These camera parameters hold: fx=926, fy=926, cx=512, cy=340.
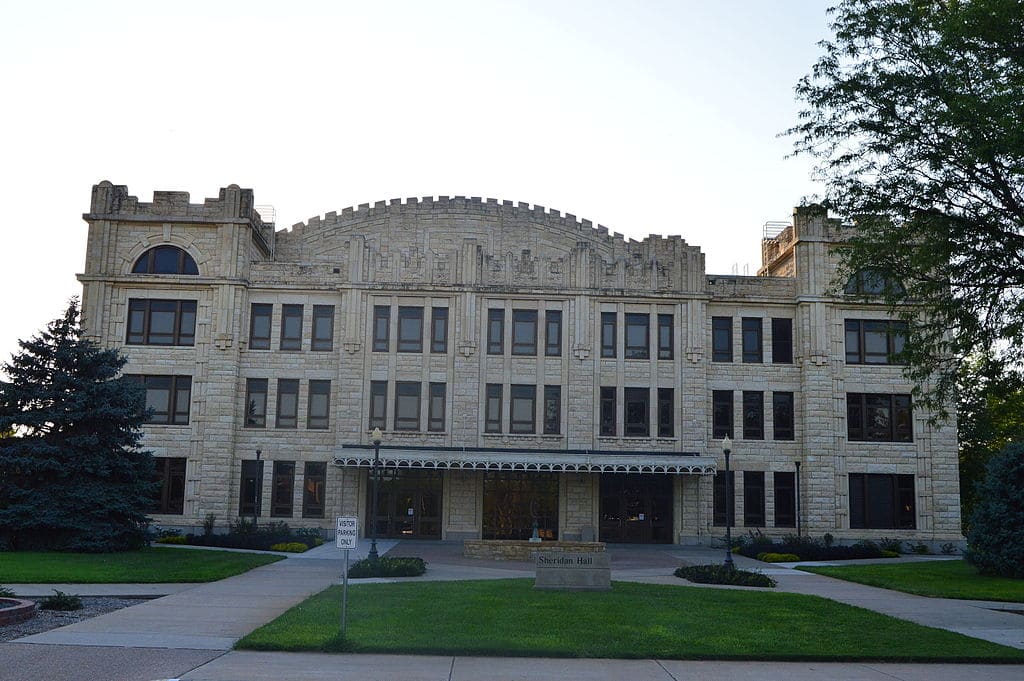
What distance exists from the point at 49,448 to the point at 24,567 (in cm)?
611

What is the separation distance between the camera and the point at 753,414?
40.4 metres

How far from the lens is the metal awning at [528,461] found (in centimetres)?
3694

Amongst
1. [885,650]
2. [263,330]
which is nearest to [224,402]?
[263,330]

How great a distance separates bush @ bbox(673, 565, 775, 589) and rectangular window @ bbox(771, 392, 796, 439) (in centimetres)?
1536

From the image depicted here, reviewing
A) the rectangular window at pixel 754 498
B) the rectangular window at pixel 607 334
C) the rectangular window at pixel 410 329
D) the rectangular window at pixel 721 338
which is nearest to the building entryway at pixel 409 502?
the rectangular window at pixel 410 329

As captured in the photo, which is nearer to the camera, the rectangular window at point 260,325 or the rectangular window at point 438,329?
the rectangular window at point 438,329

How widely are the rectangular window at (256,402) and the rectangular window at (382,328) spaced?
5156mm

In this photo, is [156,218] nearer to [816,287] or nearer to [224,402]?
[224,402]

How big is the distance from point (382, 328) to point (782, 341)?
17.5 metres

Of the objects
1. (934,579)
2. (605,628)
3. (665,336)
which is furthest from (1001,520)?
(605,628)

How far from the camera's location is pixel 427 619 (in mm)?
16625

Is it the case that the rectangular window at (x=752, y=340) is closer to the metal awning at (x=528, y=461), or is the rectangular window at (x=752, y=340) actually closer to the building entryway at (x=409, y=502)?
the metal awning at (x=528, y=461)

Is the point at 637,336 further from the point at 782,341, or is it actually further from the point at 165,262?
the point at 165,262

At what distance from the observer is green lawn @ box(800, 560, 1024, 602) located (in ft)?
77.2
